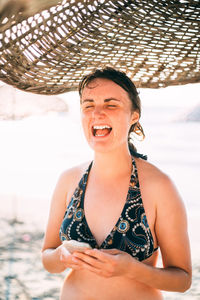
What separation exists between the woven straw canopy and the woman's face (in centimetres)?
15

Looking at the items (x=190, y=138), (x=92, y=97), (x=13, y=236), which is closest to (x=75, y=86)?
(x=92, y=97)

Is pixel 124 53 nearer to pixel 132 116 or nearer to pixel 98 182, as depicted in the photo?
pixel 132 116

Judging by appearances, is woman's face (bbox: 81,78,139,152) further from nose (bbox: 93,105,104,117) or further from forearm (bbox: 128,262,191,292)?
forearm (bbox: 128,262,191,292)

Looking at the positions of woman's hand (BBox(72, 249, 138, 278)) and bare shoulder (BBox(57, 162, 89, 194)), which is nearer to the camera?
woman's hand (BBox(72, 249, 138, 278))

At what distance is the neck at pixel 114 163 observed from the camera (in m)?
1.59

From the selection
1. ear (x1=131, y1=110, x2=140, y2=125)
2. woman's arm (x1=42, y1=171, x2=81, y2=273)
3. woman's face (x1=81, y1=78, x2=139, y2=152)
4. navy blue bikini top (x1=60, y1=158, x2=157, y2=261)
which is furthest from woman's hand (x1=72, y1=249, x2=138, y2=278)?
ear (x1=131, y1=110, x2=140, y2=125)

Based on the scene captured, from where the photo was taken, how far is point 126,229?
4.68 ft

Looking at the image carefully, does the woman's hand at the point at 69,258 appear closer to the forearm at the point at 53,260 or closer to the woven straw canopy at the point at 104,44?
the forearm at the point at 53,260

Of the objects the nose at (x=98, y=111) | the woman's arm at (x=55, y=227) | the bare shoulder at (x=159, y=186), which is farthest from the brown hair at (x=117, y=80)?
the woman's arm at (x=55, y=227)

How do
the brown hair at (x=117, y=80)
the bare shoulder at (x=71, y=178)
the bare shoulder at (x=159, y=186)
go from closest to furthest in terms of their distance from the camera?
the bare shoulder at (x=159, y=186) → the brown hair at (x=117, y=80) → the bare shoulder at (x=71, y=178)

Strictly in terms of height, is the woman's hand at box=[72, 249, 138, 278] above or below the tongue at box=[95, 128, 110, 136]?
below

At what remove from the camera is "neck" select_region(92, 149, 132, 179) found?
159 cm

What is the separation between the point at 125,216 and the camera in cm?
146

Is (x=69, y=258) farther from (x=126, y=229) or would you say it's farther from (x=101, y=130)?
(x=101, y=130)
